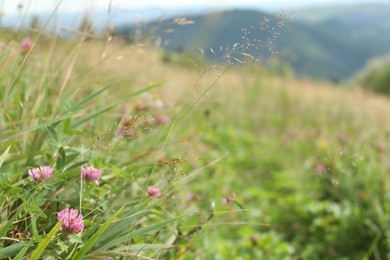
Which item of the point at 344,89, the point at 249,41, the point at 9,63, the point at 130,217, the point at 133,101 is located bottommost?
the point at 344,89

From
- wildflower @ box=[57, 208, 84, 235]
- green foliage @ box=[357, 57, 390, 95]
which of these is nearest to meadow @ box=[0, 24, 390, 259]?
wildflower @ box=[57, 208, 84, 235]

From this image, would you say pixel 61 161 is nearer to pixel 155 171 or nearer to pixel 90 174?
pixel 90 174

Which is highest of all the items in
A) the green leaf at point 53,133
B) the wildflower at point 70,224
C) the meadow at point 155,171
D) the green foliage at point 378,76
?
the green leaf at point 53,133

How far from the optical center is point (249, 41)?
1.16 m

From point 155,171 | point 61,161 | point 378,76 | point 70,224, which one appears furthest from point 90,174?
point 378,76

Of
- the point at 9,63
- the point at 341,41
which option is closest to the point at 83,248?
the point at 9,63

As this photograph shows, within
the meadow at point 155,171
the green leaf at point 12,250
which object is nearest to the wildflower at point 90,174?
the meadow at point 155,171

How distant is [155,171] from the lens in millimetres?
2061

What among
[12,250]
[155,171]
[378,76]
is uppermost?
[12,250]

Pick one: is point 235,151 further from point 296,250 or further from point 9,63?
point 9,63

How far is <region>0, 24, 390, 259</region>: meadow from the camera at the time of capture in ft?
3.80

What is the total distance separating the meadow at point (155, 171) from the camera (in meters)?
1.16

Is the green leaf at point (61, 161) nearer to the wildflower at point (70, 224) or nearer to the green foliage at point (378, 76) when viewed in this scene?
the wildflower at point (70, 224)

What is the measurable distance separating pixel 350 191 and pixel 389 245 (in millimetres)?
535
